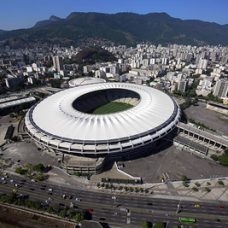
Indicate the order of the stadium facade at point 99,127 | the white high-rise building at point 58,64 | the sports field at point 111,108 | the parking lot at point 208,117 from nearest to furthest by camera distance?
the stadium facade at point 99,127, the parking lot at point 208,117, the sports field at point 111,108, the white high-rise building at point 58,64

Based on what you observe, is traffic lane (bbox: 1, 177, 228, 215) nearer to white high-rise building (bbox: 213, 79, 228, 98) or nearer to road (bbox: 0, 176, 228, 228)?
road (bbox: 0, 176, 228, 228)

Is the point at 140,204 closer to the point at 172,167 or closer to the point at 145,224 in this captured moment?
the point at 145,224

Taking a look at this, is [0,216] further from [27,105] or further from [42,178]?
[27,105]

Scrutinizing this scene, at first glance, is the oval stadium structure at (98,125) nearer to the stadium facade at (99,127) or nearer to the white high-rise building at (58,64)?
the stadium facade at (99,127)

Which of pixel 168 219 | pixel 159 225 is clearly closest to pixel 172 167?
pixel 168 219

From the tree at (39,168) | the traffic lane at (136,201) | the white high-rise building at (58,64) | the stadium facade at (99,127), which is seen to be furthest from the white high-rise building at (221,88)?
the white high-rise building at (58,64)

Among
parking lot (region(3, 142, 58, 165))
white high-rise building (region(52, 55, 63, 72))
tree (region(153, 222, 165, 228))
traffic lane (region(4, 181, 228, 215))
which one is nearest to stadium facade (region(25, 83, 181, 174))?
parking lot (region(3, 142, 58, 165))

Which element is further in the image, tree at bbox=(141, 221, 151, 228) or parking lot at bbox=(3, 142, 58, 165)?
parking lot at bbox=(3, 142, 58, 165)
